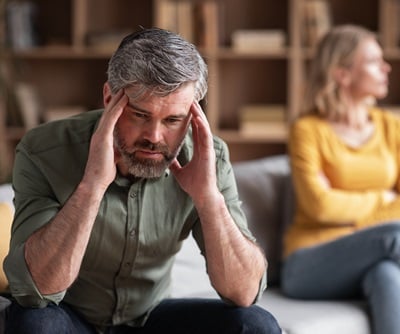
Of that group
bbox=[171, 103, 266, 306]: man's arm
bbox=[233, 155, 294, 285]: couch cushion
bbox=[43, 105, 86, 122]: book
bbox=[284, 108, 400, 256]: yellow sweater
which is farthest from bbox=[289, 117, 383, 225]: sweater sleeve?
bbox=[43, 105, 86, 122]: book

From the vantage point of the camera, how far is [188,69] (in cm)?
177

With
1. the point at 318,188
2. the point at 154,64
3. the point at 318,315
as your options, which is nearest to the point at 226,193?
the point at 154,64

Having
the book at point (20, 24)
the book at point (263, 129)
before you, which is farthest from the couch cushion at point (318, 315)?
the book at point (20, 24)

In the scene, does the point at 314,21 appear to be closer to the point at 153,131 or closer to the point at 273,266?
the point at 273,266

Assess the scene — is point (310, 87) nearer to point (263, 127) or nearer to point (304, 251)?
point (304, 251)

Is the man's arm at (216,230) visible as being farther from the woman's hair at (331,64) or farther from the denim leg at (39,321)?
the woman's hair at (331,64)

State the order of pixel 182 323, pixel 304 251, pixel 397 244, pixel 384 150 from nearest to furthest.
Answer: pixel 182 323 < pixel 397 244 < pixel 304 251 < pixel 384 150

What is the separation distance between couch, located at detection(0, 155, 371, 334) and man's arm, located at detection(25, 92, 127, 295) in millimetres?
217

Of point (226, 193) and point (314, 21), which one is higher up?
point (314, 21)

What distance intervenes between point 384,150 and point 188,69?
1477 millimetres

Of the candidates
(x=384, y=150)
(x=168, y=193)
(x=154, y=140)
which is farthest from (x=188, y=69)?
(x=384, y=150)

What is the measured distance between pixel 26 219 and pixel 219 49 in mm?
2783

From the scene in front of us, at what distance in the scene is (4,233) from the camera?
212cm

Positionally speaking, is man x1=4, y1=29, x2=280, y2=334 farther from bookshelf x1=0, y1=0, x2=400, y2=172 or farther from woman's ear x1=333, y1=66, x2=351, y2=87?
bookshelf x1=0, y1=0, x2=400, y2=172
